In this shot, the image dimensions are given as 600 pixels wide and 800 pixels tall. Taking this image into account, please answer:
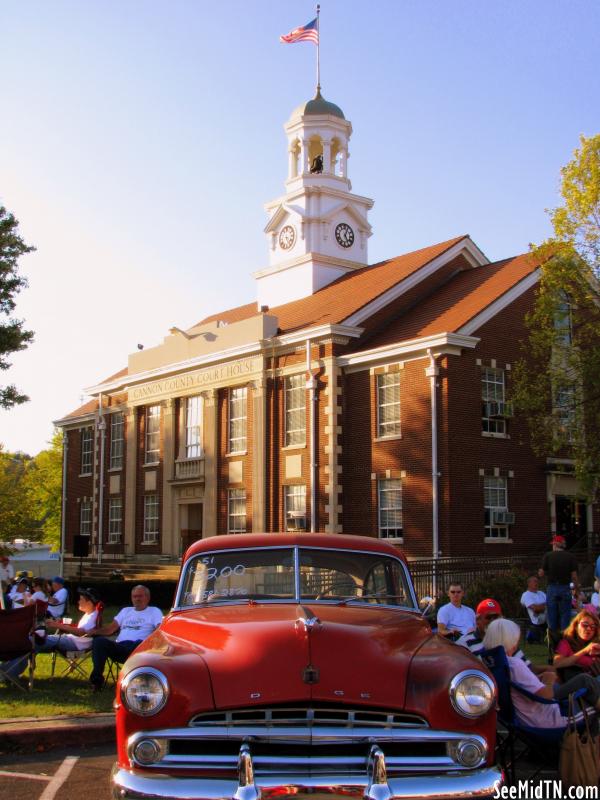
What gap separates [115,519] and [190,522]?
585 cm

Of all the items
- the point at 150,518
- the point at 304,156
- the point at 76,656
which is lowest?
the point at 76,656

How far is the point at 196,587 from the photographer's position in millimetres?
6980

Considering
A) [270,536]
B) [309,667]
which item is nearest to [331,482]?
[270,536]

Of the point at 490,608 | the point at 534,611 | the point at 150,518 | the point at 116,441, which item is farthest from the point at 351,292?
the point at 490,608

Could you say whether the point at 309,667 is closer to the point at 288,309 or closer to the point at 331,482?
the point at 331,482

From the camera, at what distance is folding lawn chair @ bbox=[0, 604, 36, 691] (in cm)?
1074

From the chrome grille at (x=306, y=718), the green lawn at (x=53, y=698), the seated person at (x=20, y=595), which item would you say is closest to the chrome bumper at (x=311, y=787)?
the chrome grille at (x=306, y=718)

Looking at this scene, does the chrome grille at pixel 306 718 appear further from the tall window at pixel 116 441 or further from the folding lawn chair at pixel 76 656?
the tall window at pixel 116 441

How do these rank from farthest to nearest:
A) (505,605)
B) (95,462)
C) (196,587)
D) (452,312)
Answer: (95,462) → (452,312) → (505,605) → (196,587)

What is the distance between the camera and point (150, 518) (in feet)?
127

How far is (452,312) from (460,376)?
8.89 ft

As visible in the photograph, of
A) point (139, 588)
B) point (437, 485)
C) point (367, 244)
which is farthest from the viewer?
point (367, 244)

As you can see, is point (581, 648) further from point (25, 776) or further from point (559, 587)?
point (559, 587)

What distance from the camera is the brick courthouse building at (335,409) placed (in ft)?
91.9
